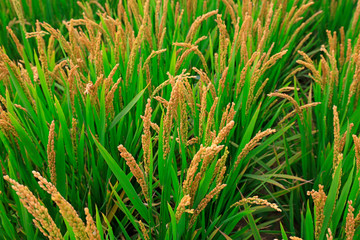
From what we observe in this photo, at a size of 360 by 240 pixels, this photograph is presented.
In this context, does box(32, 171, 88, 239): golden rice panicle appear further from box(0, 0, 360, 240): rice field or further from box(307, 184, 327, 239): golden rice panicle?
box(307, 184, 327, 239): golden rice panicle

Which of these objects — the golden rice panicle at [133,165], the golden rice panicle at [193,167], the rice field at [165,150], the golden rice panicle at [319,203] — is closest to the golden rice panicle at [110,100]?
the rice field at [165,150]

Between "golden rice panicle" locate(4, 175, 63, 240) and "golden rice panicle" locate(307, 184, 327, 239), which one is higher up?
"golden rice panicle" locate(4, 175, 63, 240)

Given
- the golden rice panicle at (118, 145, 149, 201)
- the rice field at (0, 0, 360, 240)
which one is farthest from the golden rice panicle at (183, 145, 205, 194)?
the golden rice panicle at (118, 145, 149, 201)

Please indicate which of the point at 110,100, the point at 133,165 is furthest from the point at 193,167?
the point at 110,100

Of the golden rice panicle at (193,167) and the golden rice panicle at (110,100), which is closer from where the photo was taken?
the golden rice panicle at (193,167)

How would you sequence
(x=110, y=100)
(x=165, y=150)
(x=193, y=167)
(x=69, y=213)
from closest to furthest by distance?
(x=69, y=213) < (x=193, y=167) < (x=165, y=150) < (x=110, y=100)

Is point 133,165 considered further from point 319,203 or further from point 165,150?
point 319,203

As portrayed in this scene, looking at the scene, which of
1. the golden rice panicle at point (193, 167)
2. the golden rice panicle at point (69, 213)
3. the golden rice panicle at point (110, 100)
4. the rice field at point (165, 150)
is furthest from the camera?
the golden rice panicle at point (110, 100)

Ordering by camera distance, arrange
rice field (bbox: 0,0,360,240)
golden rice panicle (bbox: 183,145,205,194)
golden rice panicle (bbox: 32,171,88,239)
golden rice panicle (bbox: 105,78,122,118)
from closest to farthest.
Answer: golden rice panicle (bbox: 32,171,88,239) → golden rice panicle (bbox: 183,145,205,194) → rice field (bbox: 0,0,360,240) → golden rice panicle (bbox: 105,78,122,118)

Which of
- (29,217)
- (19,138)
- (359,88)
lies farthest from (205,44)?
(29,217)

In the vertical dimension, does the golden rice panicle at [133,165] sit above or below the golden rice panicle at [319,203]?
above

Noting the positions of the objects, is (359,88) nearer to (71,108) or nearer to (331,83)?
(331,83)

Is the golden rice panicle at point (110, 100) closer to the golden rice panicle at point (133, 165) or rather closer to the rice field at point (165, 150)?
the rice field at point (165, 150)

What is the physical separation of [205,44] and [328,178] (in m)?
1.02
